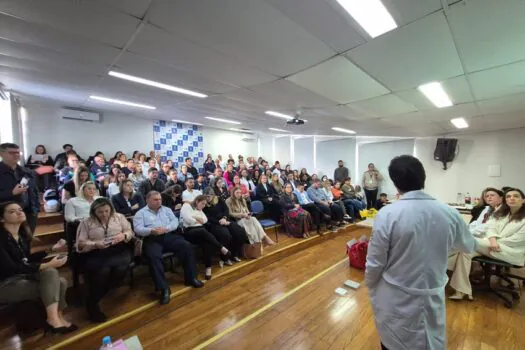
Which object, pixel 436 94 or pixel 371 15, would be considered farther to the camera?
pixel 436 94

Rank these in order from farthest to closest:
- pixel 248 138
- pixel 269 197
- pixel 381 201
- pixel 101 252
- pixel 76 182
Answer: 1. pixel 248 138
2. pixel 381 201
3. pixel 269 197
4. pixel 76 182
5. pixel 101 252

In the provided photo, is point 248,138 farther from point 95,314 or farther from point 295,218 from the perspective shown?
point 95,314

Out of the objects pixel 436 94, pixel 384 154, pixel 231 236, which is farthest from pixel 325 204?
pixel 384 154

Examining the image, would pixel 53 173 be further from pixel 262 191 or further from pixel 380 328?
pixel 380 328

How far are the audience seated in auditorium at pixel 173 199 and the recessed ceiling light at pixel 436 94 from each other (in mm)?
3739

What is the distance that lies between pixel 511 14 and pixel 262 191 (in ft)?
13.9

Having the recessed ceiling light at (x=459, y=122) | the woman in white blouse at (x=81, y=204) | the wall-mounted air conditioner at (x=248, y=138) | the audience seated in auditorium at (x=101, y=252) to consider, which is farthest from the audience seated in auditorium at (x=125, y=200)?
the wall-mounted air conditioner at (x=248, y=138)

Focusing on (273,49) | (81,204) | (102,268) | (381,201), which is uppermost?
(273,49)

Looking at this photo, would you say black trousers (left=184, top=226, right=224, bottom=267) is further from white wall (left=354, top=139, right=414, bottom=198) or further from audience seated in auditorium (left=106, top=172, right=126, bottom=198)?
white wall (left=354, top=139, right=414, bottom=198)

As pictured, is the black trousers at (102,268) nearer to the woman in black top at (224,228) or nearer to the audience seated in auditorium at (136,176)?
the woman in black top at (224,228)

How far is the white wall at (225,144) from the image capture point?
7.98 metres

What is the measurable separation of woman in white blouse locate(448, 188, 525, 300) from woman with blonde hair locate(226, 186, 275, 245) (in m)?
2.33

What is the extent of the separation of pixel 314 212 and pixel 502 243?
2.84m

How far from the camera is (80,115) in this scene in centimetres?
542
